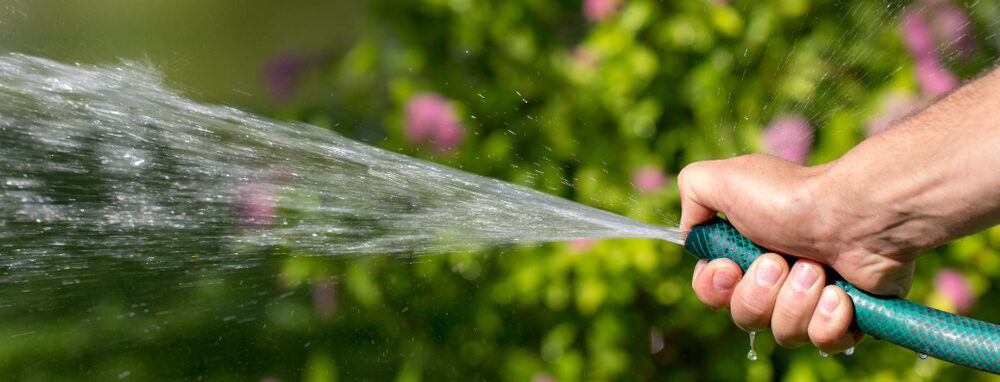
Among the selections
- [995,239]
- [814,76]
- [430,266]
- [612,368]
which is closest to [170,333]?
[430,266]

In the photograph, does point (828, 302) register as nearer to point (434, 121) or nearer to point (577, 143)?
point (577, 143)

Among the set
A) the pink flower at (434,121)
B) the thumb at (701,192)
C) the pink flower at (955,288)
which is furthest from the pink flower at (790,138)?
the pink flower at (434,121)

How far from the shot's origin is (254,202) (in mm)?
2160

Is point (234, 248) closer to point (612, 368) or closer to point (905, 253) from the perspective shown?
point (612, 368)

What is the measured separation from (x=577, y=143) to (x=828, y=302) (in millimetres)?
959

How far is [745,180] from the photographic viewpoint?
4.33 ft

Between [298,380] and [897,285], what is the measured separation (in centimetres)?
165

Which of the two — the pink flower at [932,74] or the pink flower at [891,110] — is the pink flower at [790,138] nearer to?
the pink flower at [891,110]

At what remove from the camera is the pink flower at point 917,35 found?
2.00 meters

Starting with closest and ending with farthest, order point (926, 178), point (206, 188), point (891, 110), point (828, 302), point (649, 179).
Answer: point (926, 178), point (828, 302), point (891, 110), point (649, 179), point (206, 188)

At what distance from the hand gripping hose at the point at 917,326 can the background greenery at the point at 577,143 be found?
2.31ft

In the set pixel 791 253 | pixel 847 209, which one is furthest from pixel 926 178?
pixel 791 253

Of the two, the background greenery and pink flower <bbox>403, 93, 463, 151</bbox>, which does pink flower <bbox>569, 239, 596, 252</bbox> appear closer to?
the background greenery

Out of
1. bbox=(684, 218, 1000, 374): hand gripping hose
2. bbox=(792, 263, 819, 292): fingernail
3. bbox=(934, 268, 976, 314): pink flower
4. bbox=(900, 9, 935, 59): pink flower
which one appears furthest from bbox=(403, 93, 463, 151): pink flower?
bbox=(934, 268, 976, 314): pink flower
